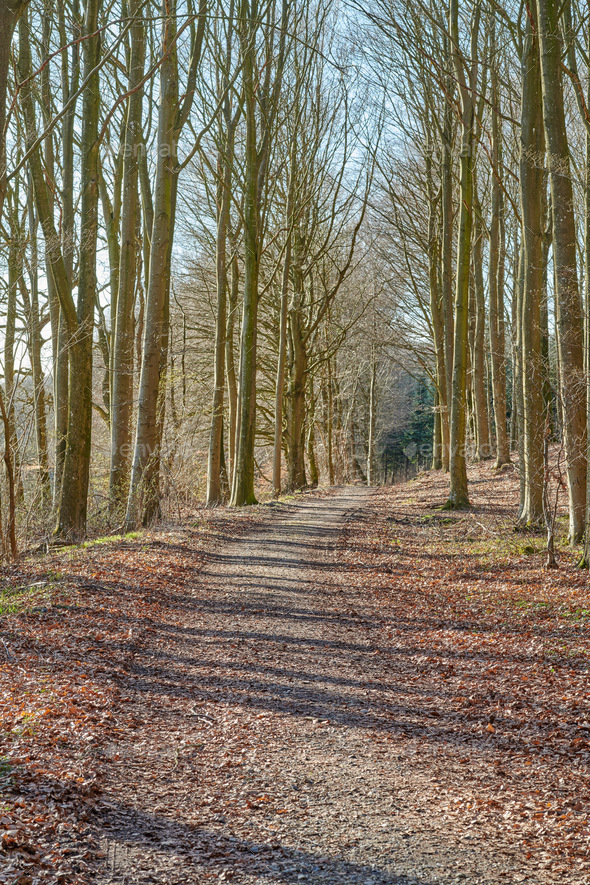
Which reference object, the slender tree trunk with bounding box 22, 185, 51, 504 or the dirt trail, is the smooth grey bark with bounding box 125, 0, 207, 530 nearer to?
the slender tree trunk with bounding box 22, 185, 51, 504

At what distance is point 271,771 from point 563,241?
7491 millimetres

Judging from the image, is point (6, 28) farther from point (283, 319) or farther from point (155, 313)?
point (283, 319)

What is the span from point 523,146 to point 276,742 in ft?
30.9

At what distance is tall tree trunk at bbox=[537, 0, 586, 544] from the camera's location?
341 inches

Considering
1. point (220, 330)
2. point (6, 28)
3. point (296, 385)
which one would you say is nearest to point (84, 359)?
point (220, 330)

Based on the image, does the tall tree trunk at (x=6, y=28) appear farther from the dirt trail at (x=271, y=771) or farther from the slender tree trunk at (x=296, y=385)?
the slender tree trunk at (x=296, y=385)

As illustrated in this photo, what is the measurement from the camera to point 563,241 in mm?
8750

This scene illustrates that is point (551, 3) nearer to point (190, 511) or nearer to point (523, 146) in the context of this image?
point (523, 146)

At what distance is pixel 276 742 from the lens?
4.25 m

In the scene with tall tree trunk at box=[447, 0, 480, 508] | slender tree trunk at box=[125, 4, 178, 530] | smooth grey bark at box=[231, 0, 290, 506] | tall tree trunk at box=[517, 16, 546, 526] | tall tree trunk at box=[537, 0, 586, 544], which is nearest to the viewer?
tall tree trunk at box=[537, 0, 586, 544]

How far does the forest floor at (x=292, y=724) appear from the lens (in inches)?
118

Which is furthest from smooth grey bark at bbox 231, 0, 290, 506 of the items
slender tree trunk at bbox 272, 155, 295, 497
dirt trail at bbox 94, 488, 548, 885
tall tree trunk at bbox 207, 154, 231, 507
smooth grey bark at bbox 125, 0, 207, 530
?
dirt trail at bbox 94, 488, 548, 885

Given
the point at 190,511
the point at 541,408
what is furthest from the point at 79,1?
the point at 541,408

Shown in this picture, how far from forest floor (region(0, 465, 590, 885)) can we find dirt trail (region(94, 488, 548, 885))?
0.05 feet
